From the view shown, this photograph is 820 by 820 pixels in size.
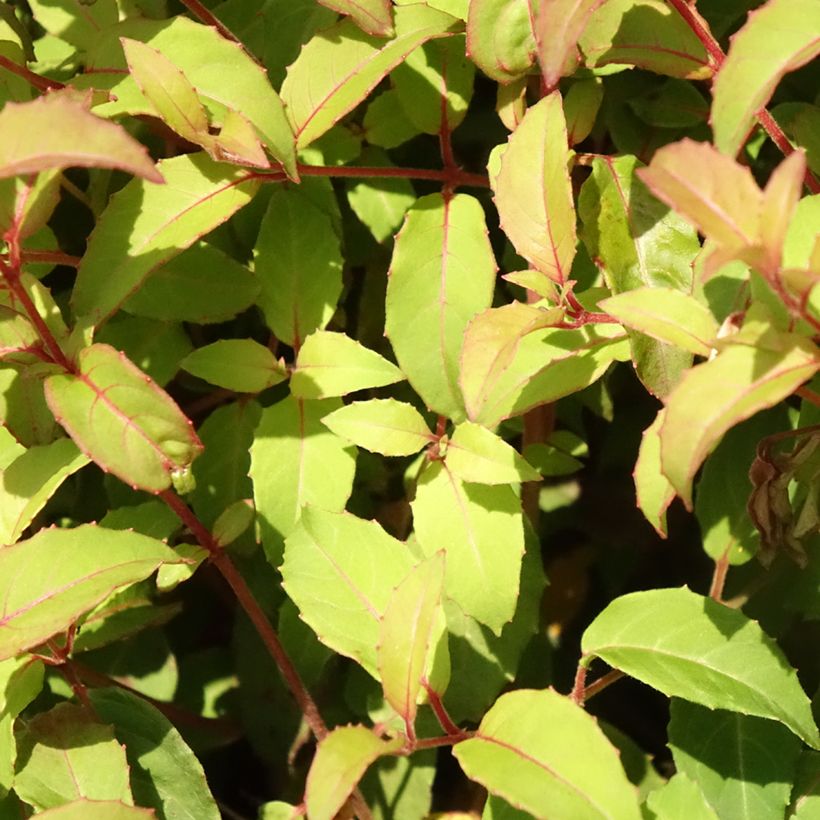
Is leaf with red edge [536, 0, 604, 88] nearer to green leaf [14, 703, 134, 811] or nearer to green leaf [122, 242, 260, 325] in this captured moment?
green leaf [122, 242, 260, 325]

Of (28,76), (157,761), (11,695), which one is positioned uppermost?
(28,76)

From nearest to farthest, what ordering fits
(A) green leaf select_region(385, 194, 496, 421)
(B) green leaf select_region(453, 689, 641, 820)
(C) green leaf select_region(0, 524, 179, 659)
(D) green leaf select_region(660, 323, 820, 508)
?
(D) green leaf select_region(660, 323, 820, 508) < (B) green leaf select_region(453, 689, 641, 820) < (C) green leaf select_region(0, 524, 179, 659) < (A) green leaf select_region(385, 194, 496, 421)

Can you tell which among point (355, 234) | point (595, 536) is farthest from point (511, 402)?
point (595, 536)

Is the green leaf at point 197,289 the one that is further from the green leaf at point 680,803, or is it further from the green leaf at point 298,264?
the green leaf at point 680,803

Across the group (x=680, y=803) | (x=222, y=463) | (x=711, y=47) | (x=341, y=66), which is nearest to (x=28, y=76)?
(x=341, y=66)

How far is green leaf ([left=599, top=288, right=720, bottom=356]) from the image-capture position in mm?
793

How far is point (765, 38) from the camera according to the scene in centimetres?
78

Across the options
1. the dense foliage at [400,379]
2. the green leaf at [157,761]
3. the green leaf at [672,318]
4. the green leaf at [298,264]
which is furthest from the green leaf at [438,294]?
the green leaf at [157,761]

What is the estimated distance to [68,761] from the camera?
3.34 feet

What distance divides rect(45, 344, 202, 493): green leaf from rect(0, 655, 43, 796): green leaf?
27 cm

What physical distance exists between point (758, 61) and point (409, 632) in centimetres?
52

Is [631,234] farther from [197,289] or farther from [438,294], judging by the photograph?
[197,289]

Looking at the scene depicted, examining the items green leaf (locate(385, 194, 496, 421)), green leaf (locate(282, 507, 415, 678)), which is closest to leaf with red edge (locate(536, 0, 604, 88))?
green leaf (locate(385, 194, 496, 421))

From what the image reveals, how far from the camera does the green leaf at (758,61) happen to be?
76cm
